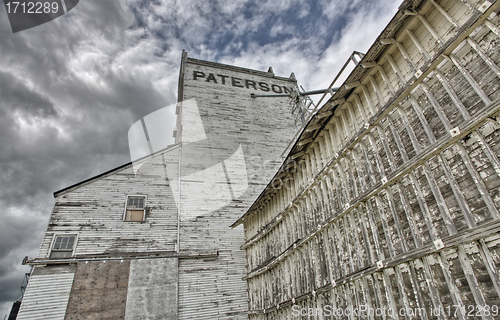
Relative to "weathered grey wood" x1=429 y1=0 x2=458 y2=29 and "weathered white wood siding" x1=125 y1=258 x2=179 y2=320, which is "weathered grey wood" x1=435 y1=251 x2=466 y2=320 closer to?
"weathered grey wood" x1=429 y1=0 x2=458 y2=29

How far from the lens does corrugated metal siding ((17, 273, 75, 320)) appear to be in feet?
33.8

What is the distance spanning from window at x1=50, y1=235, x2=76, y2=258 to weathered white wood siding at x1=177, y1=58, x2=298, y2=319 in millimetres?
4471

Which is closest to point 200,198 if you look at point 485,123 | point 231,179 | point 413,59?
point 231,179

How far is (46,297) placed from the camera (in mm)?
10586

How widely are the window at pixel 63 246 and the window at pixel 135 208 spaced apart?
87.4 inches

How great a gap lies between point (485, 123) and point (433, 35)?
1.85m

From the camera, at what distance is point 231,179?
16406 mm

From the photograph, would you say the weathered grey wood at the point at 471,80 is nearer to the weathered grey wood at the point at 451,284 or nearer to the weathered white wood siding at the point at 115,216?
the weathered grey wood at the point at 451,284

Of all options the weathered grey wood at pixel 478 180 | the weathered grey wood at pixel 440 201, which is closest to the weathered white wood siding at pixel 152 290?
the weathered grey wood at pixel 440 201

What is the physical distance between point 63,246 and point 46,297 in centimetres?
190

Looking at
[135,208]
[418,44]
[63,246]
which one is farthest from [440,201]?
[63,246]

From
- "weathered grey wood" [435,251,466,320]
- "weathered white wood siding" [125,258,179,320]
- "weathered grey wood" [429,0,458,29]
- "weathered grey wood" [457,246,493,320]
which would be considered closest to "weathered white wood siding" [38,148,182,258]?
"weathered white wood siding" [125,258,179,320]

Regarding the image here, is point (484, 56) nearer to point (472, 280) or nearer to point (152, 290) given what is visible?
point (472, 280)

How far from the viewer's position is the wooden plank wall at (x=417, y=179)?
12.5 ft
